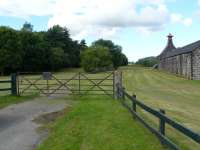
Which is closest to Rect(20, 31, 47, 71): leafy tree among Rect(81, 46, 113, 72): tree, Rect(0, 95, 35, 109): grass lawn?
Rect(81, 46, 113, 72): tree

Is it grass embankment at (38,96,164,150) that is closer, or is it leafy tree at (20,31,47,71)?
grass embankment at (38,96,164,150)

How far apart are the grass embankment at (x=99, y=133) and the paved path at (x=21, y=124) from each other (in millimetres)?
537

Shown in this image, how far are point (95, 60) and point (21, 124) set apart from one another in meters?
85.6

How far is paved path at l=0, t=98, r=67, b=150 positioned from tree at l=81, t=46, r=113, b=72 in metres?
77.7

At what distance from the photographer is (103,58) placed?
102 meters

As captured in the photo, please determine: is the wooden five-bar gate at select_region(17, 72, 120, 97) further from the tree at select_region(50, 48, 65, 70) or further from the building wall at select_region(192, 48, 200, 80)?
the tree at select_region(50, 48, 65, 70)

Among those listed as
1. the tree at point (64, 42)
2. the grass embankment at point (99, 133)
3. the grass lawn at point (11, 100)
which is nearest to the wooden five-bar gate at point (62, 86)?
the grass lawn at point (11, 100)

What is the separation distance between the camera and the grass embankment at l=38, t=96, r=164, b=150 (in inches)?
356

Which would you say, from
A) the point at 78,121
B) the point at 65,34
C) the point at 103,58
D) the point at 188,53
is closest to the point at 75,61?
the point at 65,34

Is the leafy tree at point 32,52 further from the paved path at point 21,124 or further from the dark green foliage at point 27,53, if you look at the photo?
the paved path at point 21,124

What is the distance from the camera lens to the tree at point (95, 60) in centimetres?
9771

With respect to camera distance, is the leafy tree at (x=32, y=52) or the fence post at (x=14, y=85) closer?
the fence post at (x=14, y=85)

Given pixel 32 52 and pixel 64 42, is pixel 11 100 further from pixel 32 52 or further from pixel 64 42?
pixel 64 42

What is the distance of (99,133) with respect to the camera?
10.7m
